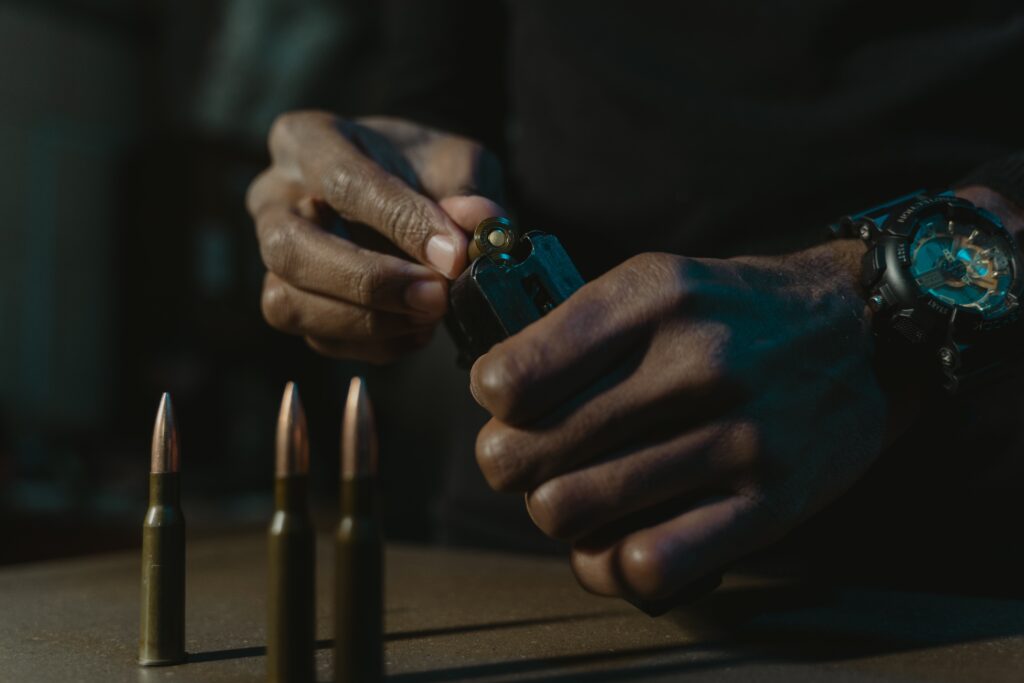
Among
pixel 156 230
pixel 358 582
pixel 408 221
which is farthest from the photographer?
pixel 156 230

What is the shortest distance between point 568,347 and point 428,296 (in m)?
0.23

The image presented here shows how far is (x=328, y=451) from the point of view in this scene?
4359 millimetres

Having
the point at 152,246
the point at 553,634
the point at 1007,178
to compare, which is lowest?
the point at 553,634

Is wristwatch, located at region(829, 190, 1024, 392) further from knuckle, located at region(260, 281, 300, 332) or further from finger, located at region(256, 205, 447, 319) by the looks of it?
knuckle, located at region(260, 281, 300, 332)

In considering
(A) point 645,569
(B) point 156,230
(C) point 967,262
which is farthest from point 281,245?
(B) point 156,230

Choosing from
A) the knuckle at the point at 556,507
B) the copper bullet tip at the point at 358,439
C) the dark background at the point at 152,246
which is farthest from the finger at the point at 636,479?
the dark background at the point at 152,246

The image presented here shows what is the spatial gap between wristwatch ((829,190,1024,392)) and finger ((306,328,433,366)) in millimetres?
400

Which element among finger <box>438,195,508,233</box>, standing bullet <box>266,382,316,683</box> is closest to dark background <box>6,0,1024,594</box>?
finger <box>438,195,508,233</box>

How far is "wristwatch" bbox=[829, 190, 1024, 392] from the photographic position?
63cm

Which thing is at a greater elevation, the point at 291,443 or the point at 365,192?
the point at 365,192

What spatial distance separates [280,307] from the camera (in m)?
0.89

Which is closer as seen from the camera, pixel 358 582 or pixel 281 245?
pixel 358 582

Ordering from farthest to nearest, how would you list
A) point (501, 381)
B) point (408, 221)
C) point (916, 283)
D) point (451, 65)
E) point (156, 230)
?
1. point (156, 230)
2. point (451, 65)
3. point (408, 221)
4. point (916, 283)
5. point (501, 381)

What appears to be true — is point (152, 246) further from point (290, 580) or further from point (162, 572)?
point (290, 580)
